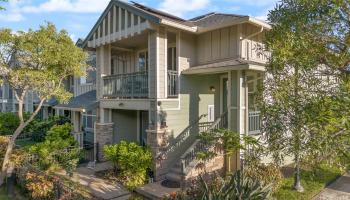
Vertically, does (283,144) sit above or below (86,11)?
below

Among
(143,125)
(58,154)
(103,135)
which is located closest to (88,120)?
(103,135)

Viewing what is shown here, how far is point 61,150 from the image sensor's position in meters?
12.2

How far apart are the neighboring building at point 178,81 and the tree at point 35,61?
8.29ft

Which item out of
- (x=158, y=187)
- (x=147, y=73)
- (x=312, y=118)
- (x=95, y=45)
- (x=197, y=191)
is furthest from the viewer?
(x=95, y=45)

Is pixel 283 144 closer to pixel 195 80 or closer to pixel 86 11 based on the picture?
pixel 195 80

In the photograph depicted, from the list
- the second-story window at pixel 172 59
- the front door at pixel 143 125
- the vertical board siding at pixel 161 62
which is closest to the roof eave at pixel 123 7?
the vertical board siding at pixel 161 62

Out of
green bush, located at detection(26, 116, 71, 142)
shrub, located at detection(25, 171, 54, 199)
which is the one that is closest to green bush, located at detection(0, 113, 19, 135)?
green bush, located at detection(26, 116, 71, 142)

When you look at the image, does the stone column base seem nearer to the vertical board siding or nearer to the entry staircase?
the entry staircase

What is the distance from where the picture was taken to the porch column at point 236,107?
1010 cm

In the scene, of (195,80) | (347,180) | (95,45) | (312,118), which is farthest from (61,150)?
(347,180)

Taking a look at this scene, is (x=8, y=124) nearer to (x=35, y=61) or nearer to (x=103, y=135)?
(x=103, y=135)

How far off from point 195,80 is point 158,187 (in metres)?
5.21

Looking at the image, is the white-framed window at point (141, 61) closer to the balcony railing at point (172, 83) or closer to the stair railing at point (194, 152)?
the balcony railing at point (172, 83)

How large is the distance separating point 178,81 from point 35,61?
5926 mm
